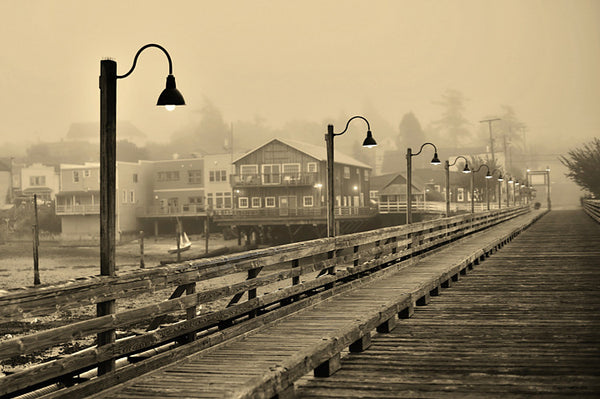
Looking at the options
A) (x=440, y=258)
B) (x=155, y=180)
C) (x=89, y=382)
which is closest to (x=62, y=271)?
(x=155, y=180)

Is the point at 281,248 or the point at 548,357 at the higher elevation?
the point at 281,248

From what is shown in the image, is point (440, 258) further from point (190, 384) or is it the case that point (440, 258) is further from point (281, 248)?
point (190, 384)

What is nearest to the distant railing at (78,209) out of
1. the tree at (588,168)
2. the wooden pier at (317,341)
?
the tree at (588,168)

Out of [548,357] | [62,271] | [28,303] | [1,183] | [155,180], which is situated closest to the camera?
[28,303]

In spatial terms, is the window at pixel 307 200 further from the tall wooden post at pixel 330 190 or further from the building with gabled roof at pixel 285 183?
the tall wooden post at pixel 330 190

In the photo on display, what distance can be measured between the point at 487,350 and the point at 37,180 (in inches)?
4204

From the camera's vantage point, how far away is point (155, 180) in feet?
291

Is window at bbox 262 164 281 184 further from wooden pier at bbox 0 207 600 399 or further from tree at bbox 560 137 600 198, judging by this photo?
wooden pier at bbox 0 207 600 399

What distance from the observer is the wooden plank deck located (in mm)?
6641

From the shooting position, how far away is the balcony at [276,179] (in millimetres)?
73875

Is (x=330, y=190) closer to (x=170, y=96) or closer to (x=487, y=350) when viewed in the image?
(x=170, y=96)

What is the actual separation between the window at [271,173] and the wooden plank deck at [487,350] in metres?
59.6

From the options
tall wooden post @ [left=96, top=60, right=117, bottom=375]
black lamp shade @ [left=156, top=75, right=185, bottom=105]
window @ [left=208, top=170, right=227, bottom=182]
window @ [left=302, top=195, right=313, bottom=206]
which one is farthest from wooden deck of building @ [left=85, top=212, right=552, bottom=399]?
window @ [left=208, top=170, right=227, bottom=182]

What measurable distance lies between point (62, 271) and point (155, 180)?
28.1 m
